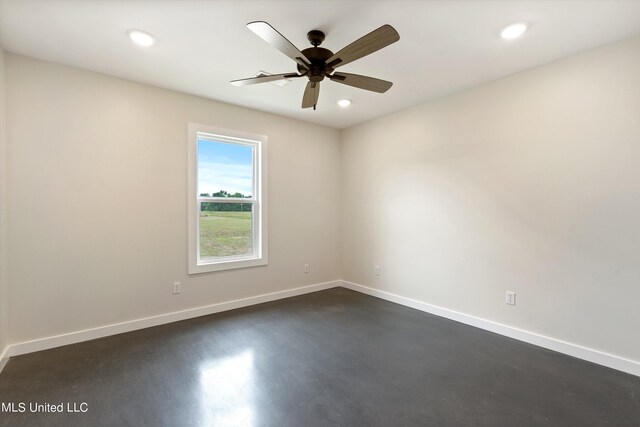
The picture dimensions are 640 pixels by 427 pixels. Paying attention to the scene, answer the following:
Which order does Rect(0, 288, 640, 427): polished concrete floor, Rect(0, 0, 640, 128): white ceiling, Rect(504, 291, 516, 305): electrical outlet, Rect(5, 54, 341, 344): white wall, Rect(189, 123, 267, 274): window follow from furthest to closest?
Rect(189, 123, 267, 274): window, Rect(504, 291, 516, 305): electrical outlet, Rect(5, 54, 341, 344): white wall, Rect(0, 0, 640, 128): white ceiling, Rect(0, 288, 640, 427): polished concrete floor

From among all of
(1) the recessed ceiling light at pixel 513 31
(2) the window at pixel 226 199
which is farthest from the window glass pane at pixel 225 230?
(1) the recessed ceiling light at pixel 513 31

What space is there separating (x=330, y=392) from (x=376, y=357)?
2.07ft

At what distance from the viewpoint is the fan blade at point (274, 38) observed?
161 centimetres

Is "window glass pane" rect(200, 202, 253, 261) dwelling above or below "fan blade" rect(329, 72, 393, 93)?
below

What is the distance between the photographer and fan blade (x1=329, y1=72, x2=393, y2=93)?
2.17 meters

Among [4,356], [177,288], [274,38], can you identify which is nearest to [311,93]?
[274,38]

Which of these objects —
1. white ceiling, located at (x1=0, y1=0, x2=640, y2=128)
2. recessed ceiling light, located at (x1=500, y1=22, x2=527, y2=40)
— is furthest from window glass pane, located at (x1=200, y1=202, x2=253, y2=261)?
recessed ceiling light, located at (x1=500, y1=22, x2=527, y2=40)

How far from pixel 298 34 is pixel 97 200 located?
7.89 ft

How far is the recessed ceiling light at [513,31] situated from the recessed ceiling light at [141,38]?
262 centimetres

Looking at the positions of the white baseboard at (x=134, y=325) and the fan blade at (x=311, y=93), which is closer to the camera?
the fan blade at (x=311, y=93)

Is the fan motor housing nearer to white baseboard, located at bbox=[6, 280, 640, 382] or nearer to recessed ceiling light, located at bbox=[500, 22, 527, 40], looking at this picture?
recessed ceiling light, located at bbox=[500, 22, 527, 40]

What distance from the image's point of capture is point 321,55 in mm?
2107

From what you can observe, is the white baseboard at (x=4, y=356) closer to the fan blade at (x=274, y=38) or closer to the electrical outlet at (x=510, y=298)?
the fan blade at (x=274, y=38)

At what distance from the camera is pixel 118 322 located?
2918mm
